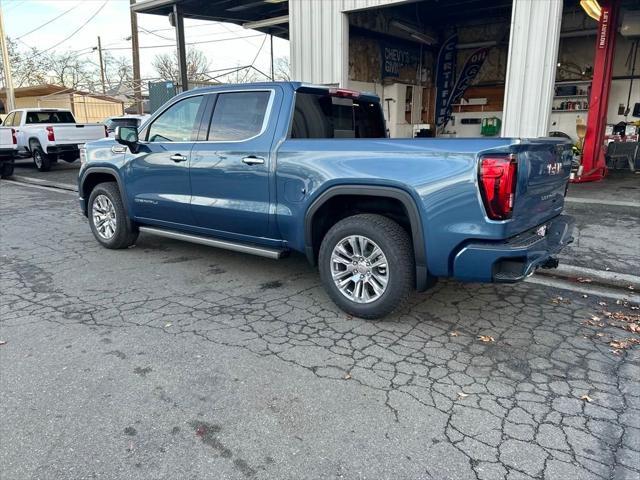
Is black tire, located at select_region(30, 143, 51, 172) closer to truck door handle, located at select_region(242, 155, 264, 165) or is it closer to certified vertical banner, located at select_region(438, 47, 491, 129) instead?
truck door handle, located at select_region(242, 155, 264, 165)

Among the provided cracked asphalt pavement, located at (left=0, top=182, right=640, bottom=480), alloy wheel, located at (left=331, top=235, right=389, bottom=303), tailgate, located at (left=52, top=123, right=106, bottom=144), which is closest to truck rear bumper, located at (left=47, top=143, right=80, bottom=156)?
tailgate, located at (left=52, top=123, right=106, bottom=144)

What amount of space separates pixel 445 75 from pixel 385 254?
52.3ft

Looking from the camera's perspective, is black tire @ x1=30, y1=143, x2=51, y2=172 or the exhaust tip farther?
black tire @ x1=30, y1=143, x2=51, y2=172

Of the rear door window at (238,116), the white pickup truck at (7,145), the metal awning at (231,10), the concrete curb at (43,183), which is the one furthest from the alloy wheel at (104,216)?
the white pickup truck at (7,145)

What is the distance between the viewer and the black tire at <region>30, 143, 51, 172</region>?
1534 cm

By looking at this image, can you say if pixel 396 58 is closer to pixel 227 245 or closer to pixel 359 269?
pixel 227 245

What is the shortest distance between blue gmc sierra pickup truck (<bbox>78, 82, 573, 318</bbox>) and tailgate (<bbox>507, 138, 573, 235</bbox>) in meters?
0.02

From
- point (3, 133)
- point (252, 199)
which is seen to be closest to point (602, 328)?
point (252, 199)

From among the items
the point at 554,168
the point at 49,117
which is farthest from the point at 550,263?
the point at 49,117

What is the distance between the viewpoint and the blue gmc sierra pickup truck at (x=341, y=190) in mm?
3420

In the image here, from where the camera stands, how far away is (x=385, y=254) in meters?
3.88

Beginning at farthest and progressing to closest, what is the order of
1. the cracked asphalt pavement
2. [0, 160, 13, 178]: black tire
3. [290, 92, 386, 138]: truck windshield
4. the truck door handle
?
1. [0, 160, 13, 178]: black tire
2. [290, 92, 386, 138]: truck windshield
3. the truck door handle
4. the cracked asphalt pavement

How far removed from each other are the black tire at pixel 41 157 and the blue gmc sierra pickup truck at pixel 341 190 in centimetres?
1115

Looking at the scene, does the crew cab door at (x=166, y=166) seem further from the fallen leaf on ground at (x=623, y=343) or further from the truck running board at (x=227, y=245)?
the fallen leaf on ground at (x=623, y=343)
